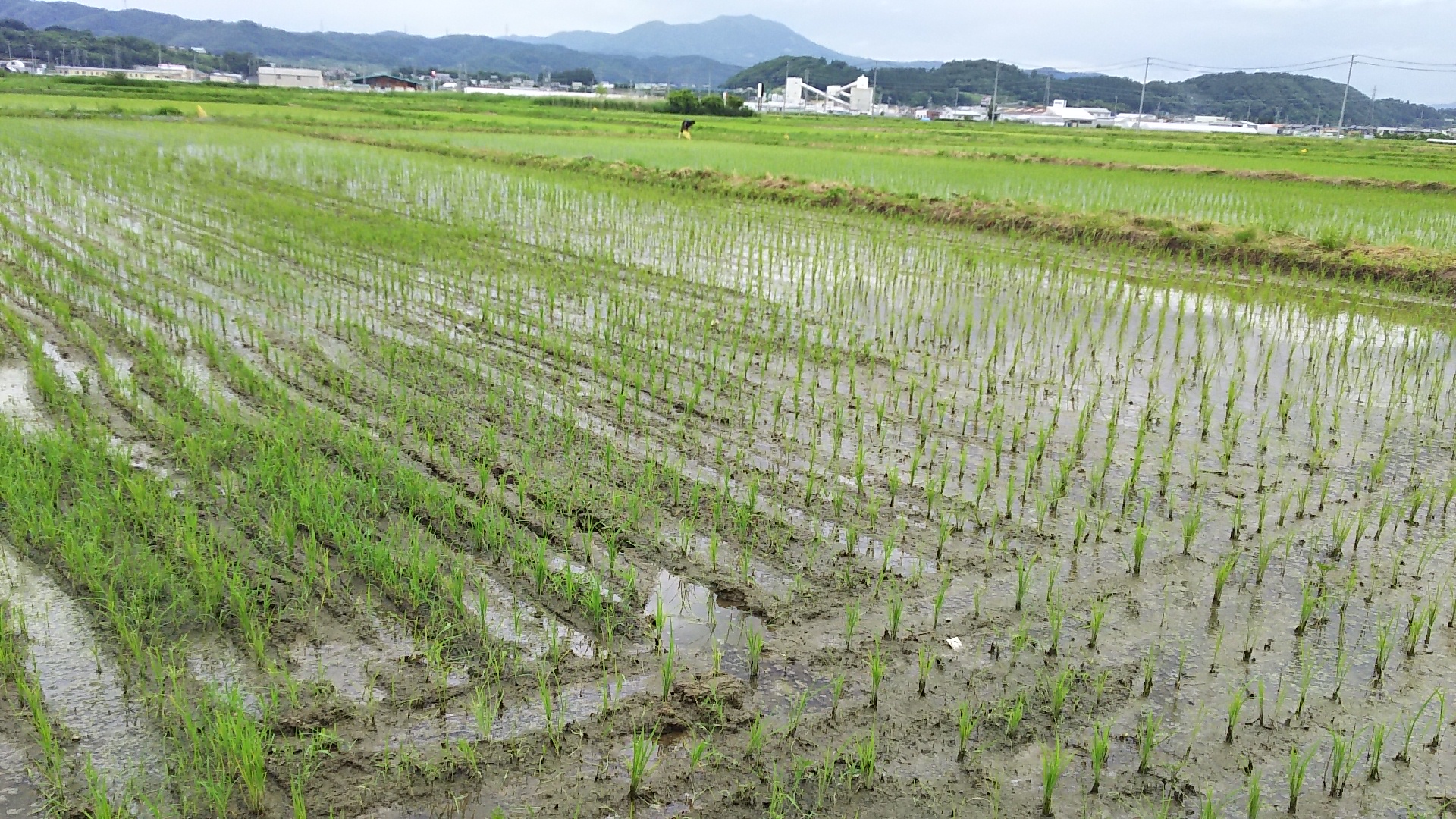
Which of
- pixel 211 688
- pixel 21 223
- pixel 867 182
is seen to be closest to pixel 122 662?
pixel 211 688

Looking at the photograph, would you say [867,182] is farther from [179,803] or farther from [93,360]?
[179,803]

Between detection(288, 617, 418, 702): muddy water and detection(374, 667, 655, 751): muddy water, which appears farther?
detection(288, 617, 418, 702): muddy water

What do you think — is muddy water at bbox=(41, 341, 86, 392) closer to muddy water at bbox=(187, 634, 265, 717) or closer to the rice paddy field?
the rice paddy field

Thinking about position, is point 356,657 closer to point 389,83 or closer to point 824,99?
point 389,83

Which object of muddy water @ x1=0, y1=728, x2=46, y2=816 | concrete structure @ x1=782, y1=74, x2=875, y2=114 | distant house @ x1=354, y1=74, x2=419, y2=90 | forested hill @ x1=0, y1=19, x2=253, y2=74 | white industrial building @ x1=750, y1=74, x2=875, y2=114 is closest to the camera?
muddy water @ x1=0, y1=728, x2=46, y2=816

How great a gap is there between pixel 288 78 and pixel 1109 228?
73481 mm

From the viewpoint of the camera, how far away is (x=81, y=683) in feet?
8.86

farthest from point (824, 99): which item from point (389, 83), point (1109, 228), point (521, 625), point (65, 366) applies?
point (521, 625)

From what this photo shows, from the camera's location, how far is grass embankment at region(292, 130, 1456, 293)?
8938mm

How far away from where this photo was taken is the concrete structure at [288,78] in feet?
225

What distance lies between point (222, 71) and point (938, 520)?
111m

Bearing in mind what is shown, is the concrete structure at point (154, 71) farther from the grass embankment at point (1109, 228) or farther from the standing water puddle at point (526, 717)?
the standing water puddle at point (526, 717)

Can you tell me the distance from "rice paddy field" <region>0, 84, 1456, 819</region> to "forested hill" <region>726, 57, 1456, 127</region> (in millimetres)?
106994

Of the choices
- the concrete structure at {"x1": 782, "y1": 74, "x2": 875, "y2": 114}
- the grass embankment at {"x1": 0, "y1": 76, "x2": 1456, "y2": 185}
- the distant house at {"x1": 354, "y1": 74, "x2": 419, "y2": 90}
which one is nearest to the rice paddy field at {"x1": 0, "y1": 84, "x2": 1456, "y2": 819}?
the grass embankment at {"x1": 0, "y1": 76, "x2": 1456, "y2": 185}
